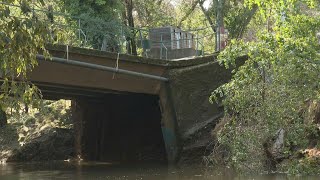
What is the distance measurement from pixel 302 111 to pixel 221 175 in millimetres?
2855

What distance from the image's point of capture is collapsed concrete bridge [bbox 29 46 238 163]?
1678cm

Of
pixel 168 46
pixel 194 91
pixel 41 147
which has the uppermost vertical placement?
pixel 168 46

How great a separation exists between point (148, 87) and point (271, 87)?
6596mm

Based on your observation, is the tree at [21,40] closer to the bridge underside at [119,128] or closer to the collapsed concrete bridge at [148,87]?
the collapsed concrete bridge at [148,87]

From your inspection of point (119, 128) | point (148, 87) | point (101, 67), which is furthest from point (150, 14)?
point (101, 67)

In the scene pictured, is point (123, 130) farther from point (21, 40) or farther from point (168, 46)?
point (21, 40)

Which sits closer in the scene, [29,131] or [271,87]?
[271,87]

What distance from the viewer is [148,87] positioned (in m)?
18.8

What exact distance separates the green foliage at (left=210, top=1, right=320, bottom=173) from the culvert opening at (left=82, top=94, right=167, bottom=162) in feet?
32.3

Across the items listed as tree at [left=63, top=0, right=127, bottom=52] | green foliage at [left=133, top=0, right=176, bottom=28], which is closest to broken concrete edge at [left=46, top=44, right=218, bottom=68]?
tree at [left=63, top=0, right=127, bottom=52]

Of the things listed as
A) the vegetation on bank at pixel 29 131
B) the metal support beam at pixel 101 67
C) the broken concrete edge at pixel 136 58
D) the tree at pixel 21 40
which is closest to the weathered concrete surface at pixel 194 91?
the broken concrete edge at pixel 136 58

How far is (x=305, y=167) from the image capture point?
1287 centimetres

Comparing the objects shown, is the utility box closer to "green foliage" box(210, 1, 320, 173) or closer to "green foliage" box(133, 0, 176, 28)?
"green foliage" box(133, 0, 176, 28)

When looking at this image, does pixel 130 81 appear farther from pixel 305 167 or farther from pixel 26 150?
pixel 26 150
